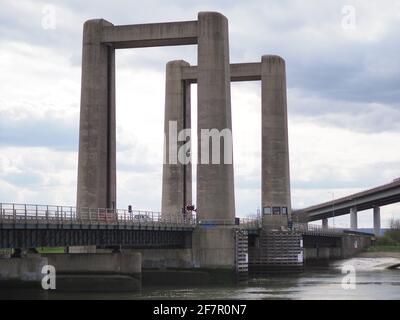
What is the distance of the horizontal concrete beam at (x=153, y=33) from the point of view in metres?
95.8

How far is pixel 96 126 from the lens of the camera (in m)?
96.2

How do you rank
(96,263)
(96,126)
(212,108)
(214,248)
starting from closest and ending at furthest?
(96,263)
(214,248)
(212,108)
(96,126)

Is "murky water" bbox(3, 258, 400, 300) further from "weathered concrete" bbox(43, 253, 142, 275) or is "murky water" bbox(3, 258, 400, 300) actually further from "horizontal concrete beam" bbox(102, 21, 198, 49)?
"horizontal concrete beam" bbox(102, 21, 198, 49)

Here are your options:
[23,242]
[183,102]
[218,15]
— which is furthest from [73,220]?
[183,102]

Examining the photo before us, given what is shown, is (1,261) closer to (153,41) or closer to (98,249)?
(98,249)

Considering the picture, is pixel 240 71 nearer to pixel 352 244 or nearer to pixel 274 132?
pixel 274 132

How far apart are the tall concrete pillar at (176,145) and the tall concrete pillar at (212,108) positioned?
24132mm

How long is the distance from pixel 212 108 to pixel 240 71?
28.6 metres

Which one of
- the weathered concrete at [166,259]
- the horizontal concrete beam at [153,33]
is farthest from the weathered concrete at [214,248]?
the horizontal concrete beam at [153,33]

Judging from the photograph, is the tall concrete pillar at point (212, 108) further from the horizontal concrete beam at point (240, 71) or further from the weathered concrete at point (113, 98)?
the horizontal concrete beam at point (240, 71)

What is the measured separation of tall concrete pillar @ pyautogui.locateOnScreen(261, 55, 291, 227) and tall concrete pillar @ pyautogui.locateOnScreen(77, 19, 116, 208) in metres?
29.6

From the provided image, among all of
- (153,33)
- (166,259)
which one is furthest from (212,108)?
(166,259)

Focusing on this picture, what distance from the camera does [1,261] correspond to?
216 ft

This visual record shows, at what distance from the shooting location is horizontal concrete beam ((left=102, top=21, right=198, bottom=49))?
95.8 m
